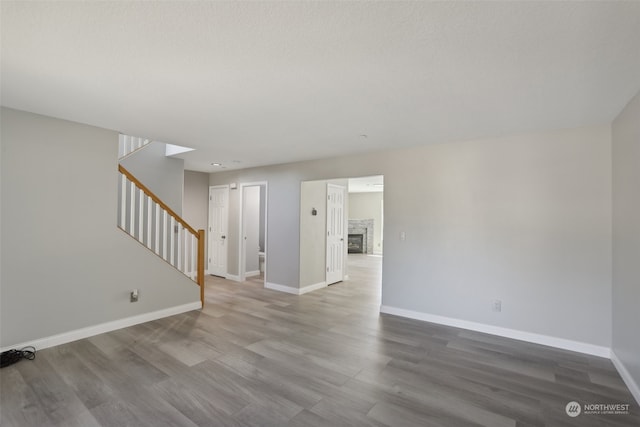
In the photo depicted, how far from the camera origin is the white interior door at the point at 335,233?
255 inches

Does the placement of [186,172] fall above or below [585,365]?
above

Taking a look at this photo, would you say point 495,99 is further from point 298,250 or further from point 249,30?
point 298,250

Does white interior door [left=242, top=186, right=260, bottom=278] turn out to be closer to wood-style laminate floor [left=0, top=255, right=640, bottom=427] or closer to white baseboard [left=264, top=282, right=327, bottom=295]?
white baseboard [left=264, top=282, right=327, bottom=295]

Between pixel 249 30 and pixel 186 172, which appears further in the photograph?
pixel 186 172

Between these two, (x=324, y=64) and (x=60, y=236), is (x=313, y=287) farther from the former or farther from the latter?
(x=324, y=64)

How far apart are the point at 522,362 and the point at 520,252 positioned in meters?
1.24

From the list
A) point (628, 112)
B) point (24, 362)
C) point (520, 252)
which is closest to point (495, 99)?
point (628, 112)

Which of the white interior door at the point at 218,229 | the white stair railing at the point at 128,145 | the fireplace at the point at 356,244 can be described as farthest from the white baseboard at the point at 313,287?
the fireplace at the point at 356,244

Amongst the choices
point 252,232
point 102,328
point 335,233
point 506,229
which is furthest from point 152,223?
point 506,229

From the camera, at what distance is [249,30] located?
171 cm

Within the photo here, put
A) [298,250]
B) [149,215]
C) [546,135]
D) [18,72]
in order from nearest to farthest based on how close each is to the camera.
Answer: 1. [18,72]
2. [546,135]
3. [149,215]
4. [298,250]

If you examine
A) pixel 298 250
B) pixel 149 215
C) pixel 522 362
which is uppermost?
pixel 149 215

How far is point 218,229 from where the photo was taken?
7133 millimetres

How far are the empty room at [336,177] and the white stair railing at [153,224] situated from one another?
5 centimetres
